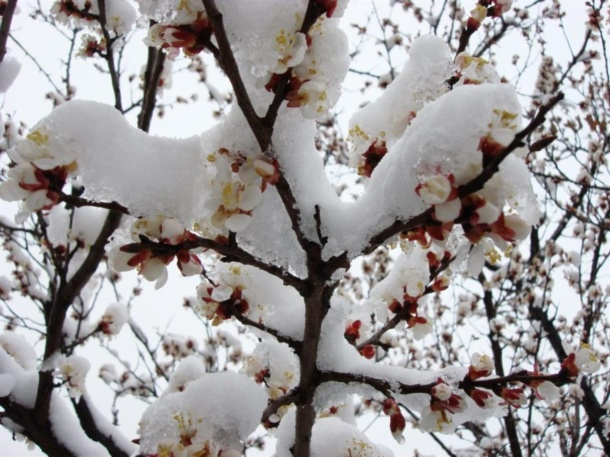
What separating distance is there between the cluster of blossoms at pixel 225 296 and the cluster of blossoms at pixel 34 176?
0.53m

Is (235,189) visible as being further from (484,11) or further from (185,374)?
(185,374)

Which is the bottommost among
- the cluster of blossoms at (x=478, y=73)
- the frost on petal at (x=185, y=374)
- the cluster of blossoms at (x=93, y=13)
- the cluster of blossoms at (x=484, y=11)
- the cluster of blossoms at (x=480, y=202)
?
the cluster of blossoms at (x=480, y=202)

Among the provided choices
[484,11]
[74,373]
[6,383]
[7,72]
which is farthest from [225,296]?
[74,373]

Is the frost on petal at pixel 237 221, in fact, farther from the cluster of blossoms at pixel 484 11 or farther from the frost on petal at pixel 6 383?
the frost on petal at pixel 6 383

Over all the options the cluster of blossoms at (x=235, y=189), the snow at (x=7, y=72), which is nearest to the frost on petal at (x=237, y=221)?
the cluster of blossoms at (x=235, y=189)

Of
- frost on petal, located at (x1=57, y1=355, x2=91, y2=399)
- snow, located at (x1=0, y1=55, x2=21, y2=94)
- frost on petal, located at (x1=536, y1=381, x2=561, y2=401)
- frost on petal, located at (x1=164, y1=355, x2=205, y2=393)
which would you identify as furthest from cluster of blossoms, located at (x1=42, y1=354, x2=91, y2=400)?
frost on petal, located at (x1=536, y1=381, x2=561, y2=401)

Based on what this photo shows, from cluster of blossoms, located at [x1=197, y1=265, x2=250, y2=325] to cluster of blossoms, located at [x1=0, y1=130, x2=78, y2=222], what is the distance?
1.73 feet

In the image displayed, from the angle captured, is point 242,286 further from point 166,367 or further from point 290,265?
point 166,367

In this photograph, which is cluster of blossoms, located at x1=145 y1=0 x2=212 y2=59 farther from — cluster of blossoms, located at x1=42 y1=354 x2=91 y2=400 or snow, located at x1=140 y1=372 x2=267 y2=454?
cluster of blossoms, located at x1=42 y1=354 x2=91 y2=400

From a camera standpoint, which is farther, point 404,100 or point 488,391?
point 404,100

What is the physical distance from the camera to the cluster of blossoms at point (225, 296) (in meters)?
1.43

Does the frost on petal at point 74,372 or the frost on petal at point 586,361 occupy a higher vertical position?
the frost on petal at point 74,372

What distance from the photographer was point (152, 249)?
103 cm

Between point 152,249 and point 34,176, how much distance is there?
30 centimetres
